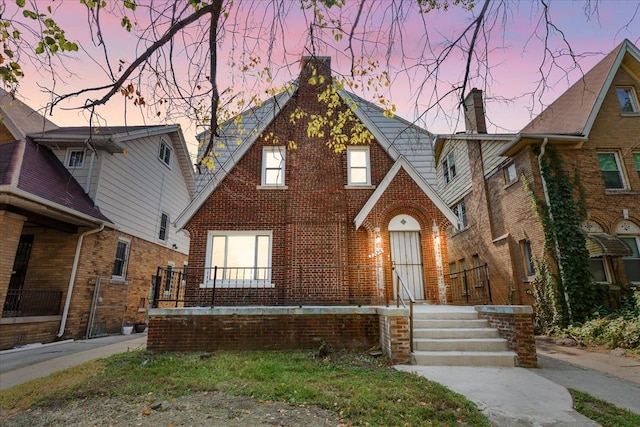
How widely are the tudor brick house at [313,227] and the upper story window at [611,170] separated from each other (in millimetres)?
6999

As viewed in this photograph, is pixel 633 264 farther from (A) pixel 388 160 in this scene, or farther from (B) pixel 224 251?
(B) pixel 224 251

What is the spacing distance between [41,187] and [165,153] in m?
7.62

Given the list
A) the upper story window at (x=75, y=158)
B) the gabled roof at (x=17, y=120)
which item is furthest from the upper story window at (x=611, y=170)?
the gabled roof at (x=17, y=120)

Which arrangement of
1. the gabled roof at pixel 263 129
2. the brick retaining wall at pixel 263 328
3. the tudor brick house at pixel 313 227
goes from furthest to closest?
the gabled roof at pixel 263 129
the tudor brick house at pixel 313 227
the brick retaining wall at pixel 263 328

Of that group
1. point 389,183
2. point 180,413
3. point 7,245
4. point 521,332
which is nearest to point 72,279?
point 7,245

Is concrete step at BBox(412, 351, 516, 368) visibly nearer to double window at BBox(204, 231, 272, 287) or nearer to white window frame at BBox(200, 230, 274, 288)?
white window frame at BBox(200, 230, 274, 288)

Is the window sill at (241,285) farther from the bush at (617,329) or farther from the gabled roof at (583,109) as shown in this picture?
the gabled roof at (583,109)

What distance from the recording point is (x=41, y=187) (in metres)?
10.3

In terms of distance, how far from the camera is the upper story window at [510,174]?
13798 millimetres

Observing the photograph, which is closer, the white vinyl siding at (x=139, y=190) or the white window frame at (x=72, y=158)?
the white window frame at (x=72, y=158)

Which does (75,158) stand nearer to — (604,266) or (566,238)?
(566,238)

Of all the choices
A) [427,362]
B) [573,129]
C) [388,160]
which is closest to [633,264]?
[573,129]

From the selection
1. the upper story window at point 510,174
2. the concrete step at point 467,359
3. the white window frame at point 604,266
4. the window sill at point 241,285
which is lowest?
the concrete step at point 467,359

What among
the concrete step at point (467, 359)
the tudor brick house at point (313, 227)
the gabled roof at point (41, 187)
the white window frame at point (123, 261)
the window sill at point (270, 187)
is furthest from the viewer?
the white window frame at point (123, 261)
